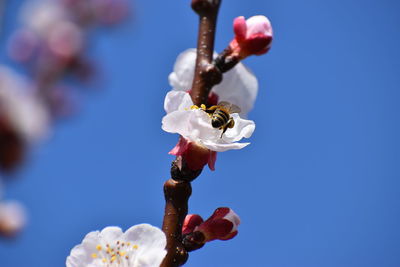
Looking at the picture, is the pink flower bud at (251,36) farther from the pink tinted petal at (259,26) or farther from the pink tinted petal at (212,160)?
the pink tinted petal at (212,160)

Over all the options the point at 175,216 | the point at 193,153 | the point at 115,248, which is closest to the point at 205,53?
the point at 193,153

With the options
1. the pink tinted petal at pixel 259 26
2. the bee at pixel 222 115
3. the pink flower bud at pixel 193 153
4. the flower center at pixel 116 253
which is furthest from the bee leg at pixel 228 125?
the flower center at pixel 116 253

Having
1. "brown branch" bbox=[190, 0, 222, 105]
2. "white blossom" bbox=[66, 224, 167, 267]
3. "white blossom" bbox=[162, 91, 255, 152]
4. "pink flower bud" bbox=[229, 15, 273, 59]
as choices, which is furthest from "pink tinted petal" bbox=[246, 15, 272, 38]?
"white blossom" bbox=[66, 224, 167, 267]

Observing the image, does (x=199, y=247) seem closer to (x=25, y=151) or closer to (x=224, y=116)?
(x=224, y=116)

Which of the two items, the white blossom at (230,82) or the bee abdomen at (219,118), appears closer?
the bee abdomen at (219,118)

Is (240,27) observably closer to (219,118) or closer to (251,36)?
(251,36)

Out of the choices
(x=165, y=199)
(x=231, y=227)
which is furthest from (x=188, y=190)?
(x=231, y=227)
